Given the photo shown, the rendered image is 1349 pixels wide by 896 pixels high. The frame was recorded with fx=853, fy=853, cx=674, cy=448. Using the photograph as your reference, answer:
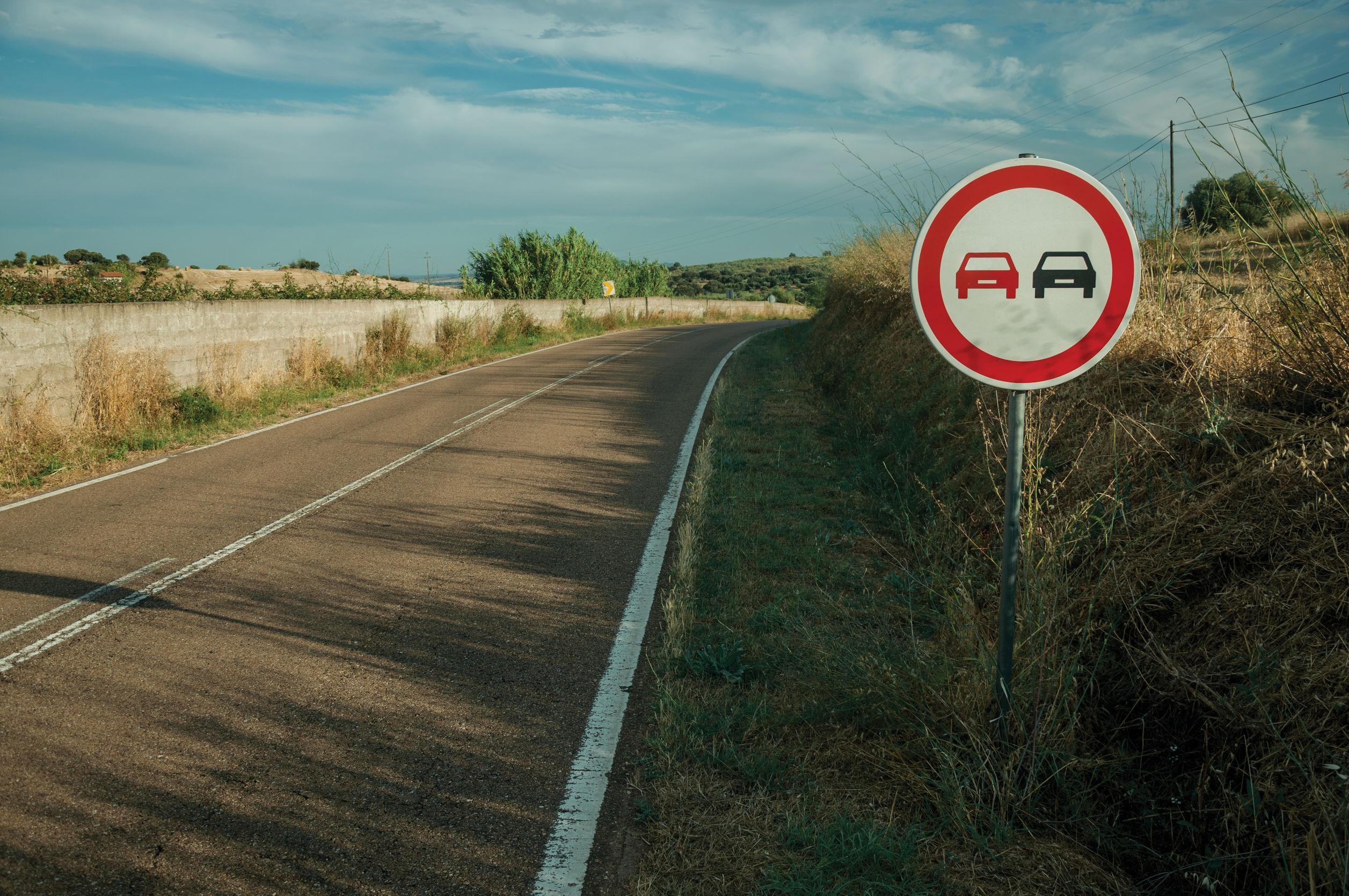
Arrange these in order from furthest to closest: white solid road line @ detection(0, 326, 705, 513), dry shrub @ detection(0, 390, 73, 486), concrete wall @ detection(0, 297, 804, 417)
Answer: concrete wall @ detection(0, 297, 804, 417), dry shrub @ detection(0, 390, 73, 486), white solid road line @ detection(0, 326, 705, 513)

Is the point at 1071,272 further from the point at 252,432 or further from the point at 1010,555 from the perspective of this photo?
the point at 252,432

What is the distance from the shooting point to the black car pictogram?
3008 millimetres

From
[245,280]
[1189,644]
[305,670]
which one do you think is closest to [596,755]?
[305,670]

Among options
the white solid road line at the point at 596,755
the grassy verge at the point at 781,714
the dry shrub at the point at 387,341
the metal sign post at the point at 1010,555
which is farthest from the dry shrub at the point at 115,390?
the metal sign post at the point at 1010,555

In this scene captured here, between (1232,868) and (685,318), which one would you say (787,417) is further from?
(685,318)

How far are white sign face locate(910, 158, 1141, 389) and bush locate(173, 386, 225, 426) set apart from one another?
39.4ft

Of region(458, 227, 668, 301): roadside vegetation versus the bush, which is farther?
region(458, 227, 668, 301): roadside vegetation

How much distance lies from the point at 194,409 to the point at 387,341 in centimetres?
780

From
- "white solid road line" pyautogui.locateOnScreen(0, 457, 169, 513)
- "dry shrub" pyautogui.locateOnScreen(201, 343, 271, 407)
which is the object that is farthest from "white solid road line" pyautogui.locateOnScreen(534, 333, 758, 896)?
"dry shrub" pyautogui.locateOnScreen(201, 343, 271, 407)

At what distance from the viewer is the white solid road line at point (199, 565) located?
15.1 ft

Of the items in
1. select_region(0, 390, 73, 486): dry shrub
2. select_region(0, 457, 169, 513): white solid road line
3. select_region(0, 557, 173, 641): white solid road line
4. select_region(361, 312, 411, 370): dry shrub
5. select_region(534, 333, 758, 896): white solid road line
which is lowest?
select_region(534, 333, 758, 896): white solid road line

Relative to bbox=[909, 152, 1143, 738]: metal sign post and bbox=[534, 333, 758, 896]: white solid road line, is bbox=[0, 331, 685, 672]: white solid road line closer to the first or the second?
bbox=[534, 333, 758, 896]: white solid road line

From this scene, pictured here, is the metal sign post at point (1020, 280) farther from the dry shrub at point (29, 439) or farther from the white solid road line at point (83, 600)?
the dry shrub at point (29, 439)

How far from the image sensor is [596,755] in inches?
144
